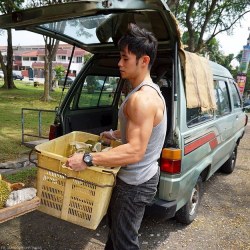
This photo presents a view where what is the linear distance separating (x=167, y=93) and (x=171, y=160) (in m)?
1.47

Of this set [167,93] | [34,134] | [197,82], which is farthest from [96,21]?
[34,134]

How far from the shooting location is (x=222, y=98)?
4699mm

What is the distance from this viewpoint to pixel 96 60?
4.25 metres

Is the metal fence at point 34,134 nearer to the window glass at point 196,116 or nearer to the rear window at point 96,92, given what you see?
the rear window at point 96,92

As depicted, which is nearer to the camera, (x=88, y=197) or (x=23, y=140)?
(x=88, y=197)

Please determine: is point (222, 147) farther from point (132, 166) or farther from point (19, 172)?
point (19, 172)

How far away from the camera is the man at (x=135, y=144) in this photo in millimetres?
1928

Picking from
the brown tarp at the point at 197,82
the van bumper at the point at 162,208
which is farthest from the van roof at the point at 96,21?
the van bumper at the point at 162,208

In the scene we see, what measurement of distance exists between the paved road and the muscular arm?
1281 mm

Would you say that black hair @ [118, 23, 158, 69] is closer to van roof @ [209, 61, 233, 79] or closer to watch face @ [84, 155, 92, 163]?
watch face @ [84, 155, 92, 163]

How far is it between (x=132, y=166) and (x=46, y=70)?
554 inches

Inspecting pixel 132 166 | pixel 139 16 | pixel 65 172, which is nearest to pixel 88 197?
pixel 65 172

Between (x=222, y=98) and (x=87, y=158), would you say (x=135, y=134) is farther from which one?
(x=222, y=98)

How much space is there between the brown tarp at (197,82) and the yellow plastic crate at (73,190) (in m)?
1.50
